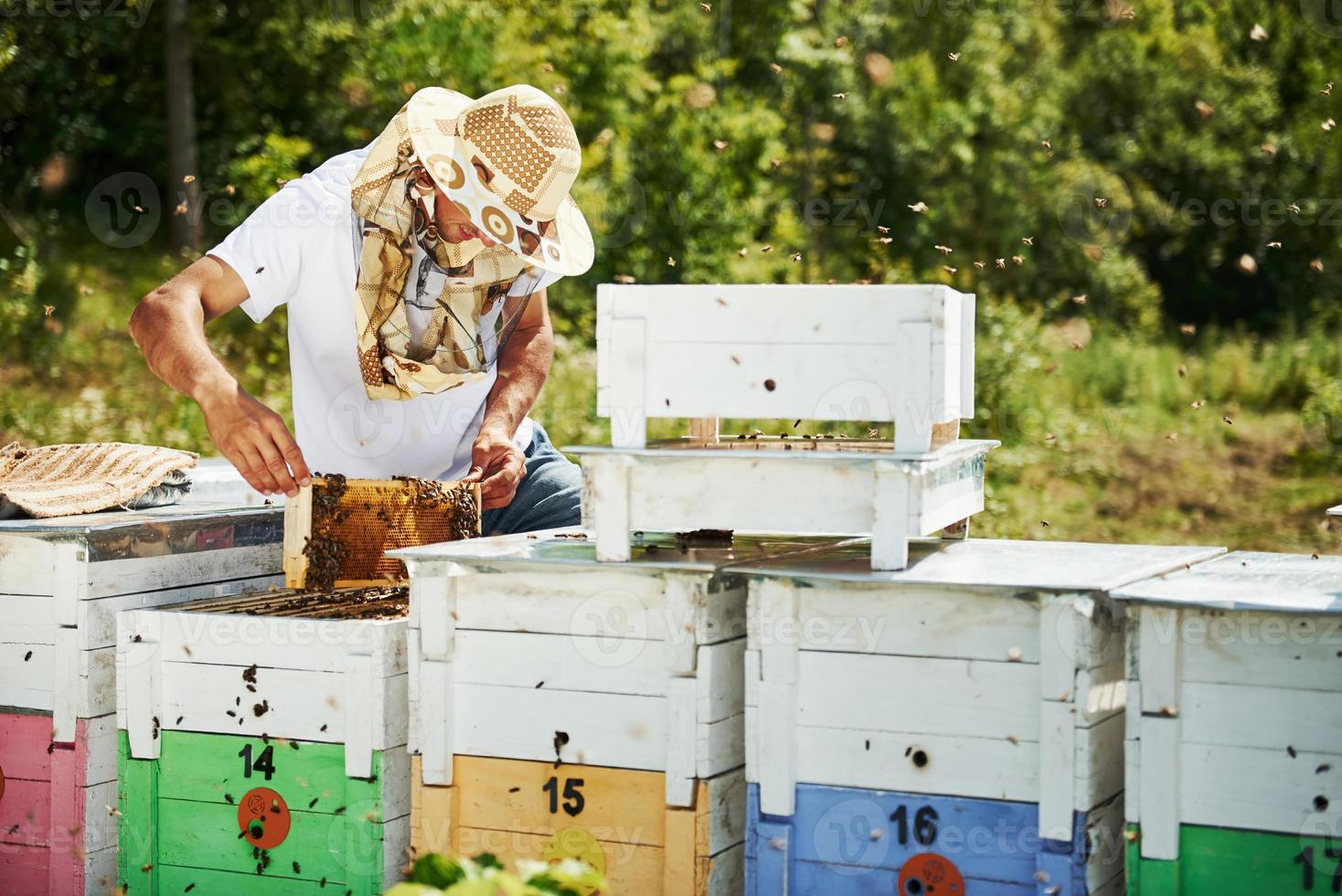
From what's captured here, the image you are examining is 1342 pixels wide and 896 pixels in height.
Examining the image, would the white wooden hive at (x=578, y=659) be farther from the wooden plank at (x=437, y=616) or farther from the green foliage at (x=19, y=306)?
the green foliage at (x=19, y=306)

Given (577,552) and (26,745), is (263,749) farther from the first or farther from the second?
(577,552)

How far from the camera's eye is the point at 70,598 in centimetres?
327

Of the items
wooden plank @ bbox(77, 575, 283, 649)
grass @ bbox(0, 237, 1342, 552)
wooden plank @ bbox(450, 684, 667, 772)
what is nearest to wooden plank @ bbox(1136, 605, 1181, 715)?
wooden plank @ bbox(450, 684, 667, 772)

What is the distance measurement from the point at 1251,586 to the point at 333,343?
2.37 metres

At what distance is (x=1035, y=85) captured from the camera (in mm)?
20188

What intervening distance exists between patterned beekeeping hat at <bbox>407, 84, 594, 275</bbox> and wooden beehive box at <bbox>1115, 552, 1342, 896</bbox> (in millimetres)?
1673

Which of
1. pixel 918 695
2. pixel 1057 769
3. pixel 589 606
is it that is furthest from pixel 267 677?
pixel 1057 769

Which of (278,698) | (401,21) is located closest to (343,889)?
(278,698)

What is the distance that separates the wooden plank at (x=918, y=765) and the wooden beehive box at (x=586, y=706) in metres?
0.18

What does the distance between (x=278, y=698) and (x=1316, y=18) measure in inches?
768

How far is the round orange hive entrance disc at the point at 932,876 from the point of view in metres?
2.69

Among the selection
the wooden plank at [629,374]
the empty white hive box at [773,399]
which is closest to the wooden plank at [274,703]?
the empty white hive box at [773,399]

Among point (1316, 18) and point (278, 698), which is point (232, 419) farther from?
point (1316, 18)

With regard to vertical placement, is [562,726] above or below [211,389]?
below
